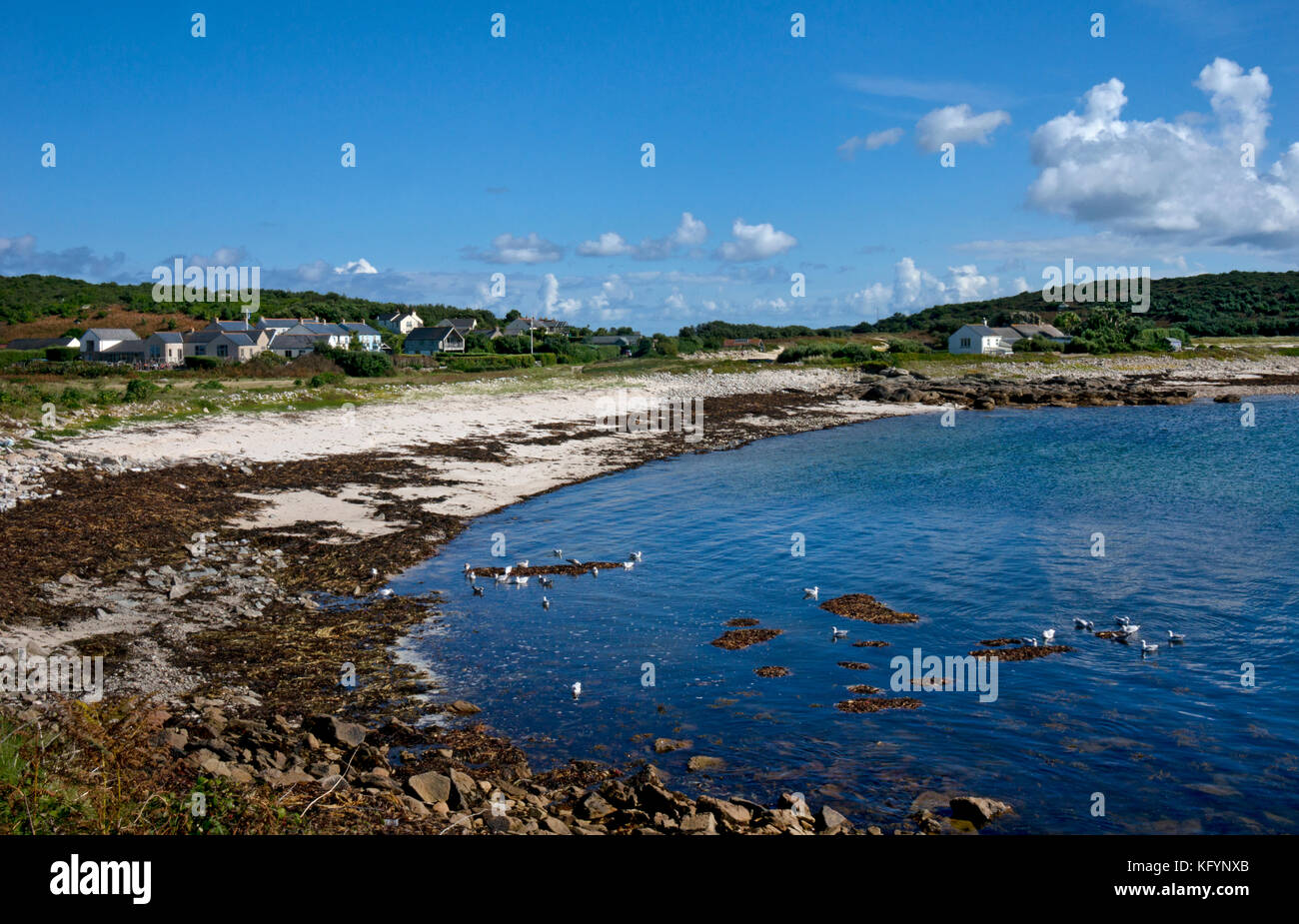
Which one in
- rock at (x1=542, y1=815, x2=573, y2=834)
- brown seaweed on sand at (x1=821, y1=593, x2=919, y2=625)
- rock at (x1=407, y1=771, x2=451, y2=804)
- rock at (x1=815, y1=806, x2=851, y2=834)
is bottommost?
rock at (x1=815, y1=806, x2=851, y2=834)

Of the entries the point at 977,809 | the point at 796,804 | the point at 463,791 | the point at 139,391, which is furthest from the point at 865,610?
the point at 139,391

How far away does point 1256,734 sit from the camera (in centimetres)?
1110

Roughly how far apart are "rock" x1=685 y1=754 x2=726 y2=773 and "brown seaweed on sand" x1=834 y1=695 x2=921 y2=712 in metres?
2.43

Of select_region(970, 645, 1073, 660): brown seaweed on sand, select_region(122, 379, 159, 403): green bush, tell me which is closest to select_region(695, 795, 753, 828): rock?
select_region(970, 645, 1073, 660): brown seaweed on sand

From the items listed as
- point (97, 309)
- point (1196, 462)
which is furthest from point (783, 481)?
point (97, 309)

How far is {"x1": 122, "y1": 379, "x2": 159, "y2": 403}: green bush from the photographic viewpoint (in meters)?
36.9

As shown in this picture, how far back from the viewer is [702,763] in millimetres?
10109

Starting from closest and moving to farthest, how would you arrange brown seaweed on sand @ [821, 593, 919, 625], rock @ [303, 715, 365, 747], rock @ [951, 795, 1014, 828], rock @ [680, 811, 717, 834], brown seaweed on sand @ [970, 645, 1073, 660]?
rock @ [680, 811, 717, 834]
rock @ [951, 795, 1014, 828]
rock @ [303, 715, 365, 747]
brown seaweed on sand @ [970, 645, 1073, 660]
brown seaweed on sand @ [821, 593, 919, 625]

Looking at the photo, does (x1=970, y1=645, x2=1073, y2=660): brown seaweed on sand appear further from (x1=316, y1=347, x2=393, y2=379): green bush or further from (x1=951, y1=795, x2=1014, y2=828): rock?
(x1=316, y1=347, x2=393, y2=379): green bush

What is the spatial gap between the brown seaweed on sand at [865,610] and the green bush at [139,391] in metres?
32.7

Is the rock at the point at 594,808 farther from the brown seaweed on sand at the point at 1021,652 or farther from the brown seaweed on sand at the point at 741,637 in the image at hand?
the brown seaweed on sand at the point at 1021,652

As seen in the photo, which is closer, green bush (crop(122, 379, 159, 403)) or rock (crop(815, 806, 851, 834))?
rock (crop(815, 806, 851, 834))
